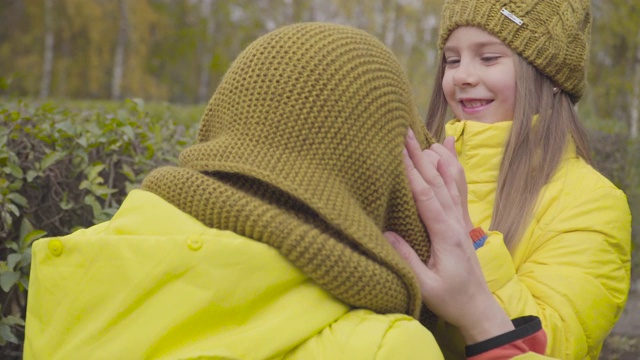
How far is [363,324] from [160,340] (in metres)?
0.36

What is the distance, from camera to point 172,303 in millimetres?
1416

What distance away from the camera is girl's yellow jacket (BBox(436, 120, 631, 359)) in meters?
1.95

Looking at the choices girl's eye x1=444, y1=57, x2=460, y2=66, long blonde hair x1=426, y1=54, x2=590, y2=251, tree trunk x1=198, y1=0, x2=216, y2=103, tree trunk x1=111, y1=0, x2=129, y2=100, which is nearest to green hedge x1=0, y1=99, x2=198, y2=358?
girl's eye x1=444, y1=57, x2=460, y2=66

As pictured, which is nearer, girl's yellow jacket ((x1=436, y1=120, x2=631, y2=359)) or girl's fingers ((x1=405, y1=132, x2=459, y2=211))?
girl's fingers ((x1=405, y1=132, x2=459, y2=211))

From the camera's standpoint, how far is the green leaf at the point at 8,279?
2623 millimetres

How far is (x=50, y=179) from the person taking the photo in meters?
2.95

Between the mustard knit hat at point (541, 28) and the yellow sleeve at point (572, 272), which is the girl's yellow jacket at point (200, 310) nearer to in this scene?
the yellow sleeve at point (572, 272)

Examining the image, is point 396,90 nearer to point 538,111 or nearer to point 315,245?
point 315,245

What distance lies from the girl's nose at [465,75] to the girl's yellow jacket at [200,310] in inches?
48.7

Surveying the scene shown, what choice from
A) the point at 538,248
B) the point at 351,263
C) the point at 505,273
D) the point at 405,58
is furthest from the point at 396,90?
the point at 405,58

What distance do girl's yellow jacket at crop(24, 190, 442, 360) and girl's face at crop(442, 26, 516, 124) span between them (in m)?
1.25

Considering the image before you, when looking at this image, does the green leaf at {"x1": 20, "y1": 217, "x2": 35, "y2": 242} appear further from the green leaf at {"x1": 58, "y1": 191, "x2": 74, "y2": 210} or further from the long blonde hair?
the long blonde hair

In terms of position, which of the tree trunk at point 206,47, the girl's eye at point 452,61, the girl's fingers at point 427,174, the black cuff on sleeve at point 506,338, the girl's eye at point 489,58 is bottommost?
the tree trunk at point 206,47

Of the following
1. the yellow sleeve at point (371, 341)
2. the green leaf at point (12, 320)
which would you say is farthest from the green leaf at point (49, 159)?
the yellow sleeve at point (371, 341)
